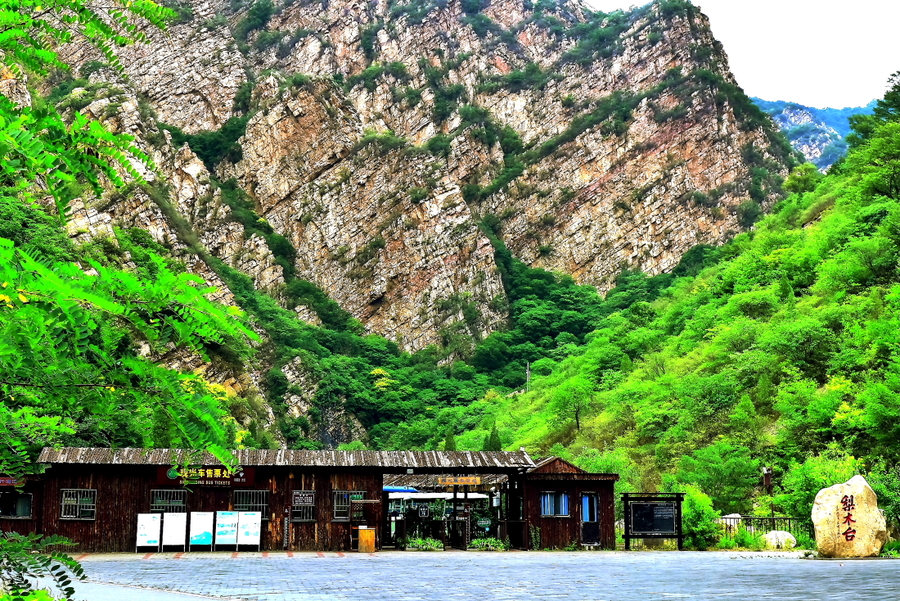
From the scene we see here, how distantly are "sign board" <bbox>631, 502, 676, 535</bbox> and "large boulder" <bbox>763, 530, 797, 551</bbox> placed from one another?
2768 mm

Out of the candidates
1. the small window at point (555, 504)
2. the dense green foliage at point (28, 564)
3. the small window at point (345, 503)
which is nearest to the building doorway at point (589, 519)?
the small window at point (555, 504)

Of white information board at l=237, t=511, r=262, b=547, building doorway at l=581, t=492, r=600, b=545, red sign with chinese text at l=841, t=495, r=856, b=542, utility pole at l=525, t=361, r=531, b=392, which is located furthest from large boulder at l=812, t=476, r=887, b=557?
utility pole at l=525, t=361, r=531, b=392

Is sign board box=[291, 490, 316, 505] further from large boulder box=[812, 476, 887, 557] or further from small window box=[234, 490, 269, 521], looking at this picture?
large boulder box=[812, 476, 887, 557]

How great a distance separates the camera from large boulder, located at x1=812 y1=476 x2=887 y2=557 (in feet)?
69.3

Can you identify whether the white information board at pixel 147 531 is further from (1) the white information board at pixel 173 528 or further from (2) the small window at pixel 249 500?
(2) the small window at pixel 249 500

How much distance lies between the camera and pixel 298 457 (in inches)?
1063

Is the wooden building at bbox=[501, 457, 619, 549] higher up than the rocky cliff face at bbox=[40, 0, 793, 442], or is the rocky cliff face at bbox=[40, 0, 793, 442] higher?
the rocky cliff face at bbox=[40, 0, 793, 442]

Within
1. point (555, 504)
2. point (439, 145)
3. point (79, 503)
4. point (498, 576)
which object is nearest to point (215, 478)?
point (79, 503)

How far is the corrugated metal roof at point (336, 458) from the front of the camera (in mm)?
25484

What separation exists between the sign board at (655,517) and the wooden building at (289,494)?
131 centimetres

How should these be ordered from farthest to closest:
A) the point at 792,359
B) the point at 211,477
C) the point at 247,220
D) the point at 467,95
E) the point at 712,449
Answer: the point at 467,95, the point at 247,220, the point at 792,359, the point at 712,449, the point at 211,477

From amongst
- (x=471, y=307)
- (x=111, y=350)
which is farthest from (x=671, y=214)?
(x=111, y=350)

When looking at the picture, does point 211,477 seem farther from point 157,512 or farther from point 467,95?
point 467,95

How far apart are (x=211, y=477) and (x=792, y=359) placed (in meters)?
25.3
